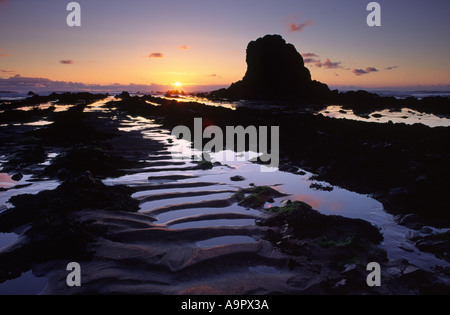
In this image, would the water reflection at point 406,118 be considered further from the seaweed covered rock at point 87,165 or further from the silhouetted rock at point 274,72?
the silhouetted rock at point 274,72

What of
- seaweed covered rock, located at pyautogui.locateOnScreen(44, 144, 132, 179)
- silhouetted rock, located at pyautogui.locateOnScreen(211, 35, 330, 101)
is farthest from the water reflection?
silhouetted rock, located at pyautogui.locateOnScreen(211, 35, 330, 101)

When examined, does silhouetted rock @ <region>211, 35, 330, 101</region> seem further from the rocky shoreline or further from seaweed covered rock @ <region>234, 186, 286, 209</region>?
the rocky shoreline

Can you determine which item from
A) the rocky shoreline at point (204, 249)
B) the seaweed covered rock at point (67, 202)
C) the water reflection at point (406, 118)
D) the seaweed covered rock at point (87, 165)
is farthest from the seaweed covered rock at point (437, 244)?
the water reflection at point (406, 118)

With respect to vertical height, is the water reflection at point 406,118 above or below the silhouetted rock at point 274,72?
below
